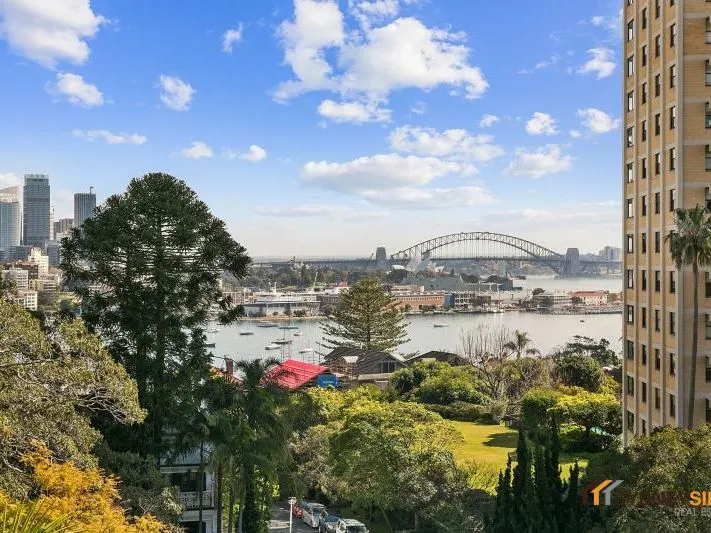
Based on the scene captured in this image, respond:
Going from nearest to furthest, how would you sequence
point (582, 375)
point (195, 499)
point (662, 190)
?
point (195, 499), point (662, 190), point (582, 375)

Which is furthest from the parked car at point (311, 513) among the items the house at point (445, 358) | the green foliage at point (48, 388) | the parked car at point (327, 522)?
the house at point (445, 358)

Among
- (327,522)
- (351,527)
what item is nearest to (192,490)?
(327,522)

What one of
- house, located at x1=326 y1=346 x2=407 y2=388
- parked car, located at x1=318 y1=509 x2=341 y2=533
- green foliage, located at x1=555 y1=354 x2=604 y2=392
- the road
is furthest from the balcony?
green foliage, located at x1=555 y1=354 x2=604 y2=392

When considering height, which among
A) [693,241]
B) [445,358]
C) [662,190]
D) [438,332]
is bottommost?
[438,332]

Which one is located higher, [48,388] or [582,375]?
[48,388]

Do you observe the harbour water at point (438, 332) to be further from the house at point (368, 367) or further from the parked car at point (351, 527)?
the parked car at point (351, 527)

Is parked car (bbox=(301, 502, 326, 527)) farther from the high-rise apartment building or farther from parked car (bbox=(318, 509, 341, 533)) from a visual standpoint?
the high-rise apartment building

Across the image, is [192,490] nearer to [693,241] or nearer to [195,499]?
[195,499]

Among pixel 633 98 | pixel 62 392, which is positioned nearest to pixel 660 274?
pixel 633 98
